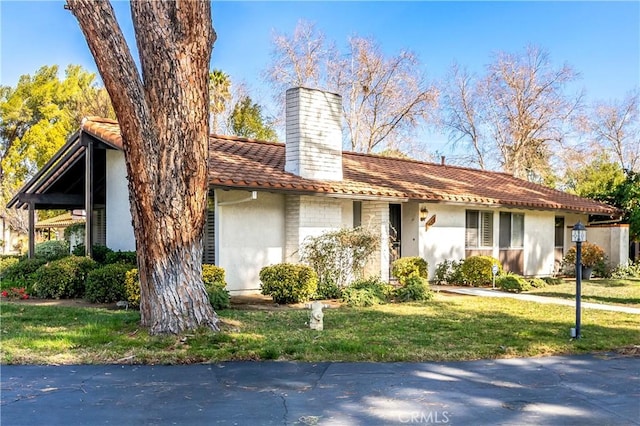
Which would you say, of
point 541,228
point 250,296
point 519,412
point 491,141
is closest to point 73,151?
point 250,296

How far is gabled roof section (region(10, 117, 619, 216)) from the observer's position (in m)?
12.8

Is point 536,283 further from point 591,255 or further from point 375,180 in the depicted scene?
point 375,180

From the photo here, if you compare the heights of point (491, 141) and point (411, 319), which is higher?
point (491, 141)

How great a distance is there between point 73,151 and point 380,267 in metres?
8.84

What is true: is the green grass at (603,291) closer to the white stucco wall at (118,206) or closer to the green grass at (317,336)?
the green grass at (317,336)

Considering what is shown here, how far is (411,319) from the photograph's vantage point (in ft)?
31.8

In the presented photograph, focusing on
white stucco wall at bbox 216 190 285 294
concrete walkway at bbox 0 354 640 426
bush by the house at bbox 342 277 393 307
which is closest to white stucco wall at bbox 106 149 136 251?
white stucco wall at bbox 216 190 285 294

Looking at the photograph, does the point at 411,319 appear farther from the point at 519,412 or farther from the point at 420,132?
the point at 420,132

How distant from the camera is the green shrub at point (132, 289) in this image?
34.2 ft

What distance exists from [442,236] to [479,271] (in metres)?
1.47

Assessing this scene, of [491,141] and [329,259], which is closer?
[329,259]

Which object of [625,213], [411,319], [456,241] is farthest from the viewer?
[625,213]

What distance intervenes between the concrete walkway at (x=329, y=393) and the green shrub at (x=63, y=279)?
21.4ft

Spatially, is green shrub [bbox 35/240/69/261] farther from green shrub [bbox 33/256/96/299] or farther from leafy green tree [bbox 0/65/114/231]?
leafy green tree [bbox 0/65/114/231]
